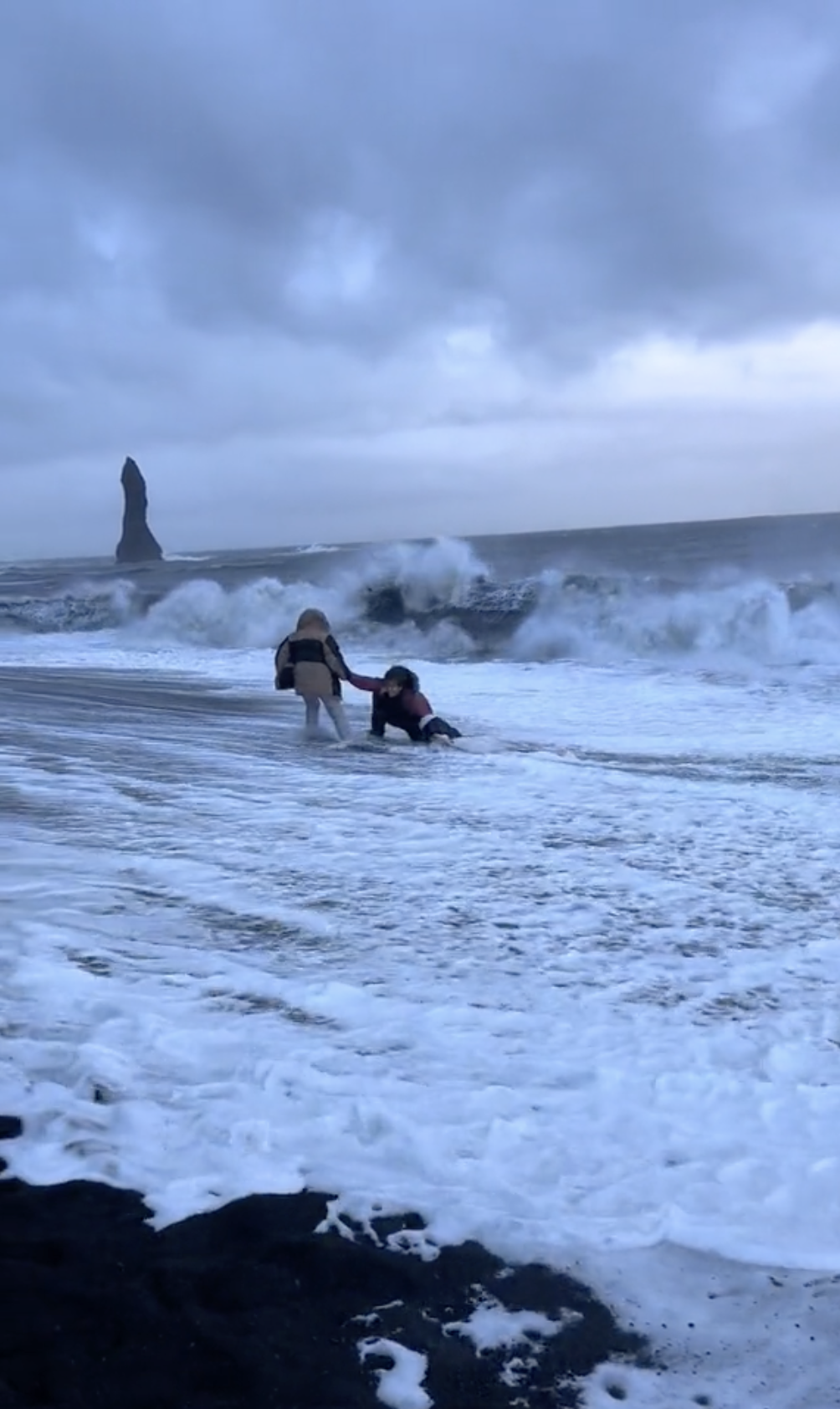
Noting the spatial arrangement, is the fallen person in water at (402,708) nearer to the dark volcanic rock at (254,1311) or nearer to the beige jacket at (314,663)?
the beige jacket at (314,663)

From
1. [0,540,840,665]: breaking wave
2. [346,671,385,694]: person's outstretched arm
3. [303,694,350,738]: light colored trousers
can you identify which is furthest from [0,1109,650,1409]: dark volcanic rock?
[0,540,840,665]: breaking wave

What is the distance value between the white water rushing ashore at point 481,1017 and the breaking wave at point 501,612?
38.3 ft

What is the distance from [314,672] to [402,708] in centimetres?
102

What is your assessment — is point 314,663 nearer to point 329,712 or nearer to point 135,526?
point 329,712

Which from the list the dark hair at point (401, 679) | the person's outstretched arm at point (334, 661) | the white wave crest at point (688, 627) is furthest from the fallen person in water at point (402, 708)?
the white wave crest at point (688, 627)

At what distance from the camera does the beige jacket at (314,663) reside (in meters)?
12.1

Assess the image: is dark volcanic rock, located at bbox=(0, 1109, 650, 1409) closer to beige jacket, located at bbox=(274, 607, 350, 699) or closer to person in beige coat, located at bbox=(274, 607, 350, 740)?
person in beige coat, located at bbox=(274, 607, 350, 740)

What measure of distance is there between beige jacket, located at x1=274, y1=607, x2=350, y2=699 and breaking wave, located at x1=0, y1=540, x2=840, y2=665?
31.2 ft

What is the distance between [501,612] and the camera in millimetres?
24469

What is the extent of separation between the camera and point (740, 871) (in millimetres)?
6758

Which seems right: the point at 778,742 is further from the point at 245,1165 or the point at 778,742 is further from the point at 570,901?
the point at 245,1165

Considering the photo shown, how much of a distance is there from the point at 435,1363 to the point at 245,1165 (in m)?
1.00

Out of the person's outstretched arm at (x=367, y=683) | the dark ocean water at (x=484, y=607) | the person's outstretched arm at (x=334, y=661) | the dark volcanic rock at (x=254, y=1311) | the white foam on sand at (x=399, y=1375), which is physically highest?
the dark ocean water at (x=484, y=607)

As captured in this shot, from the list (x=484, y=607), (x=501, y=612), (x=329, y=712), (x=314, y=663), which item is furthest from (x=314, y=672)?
(x=484, y=607)
